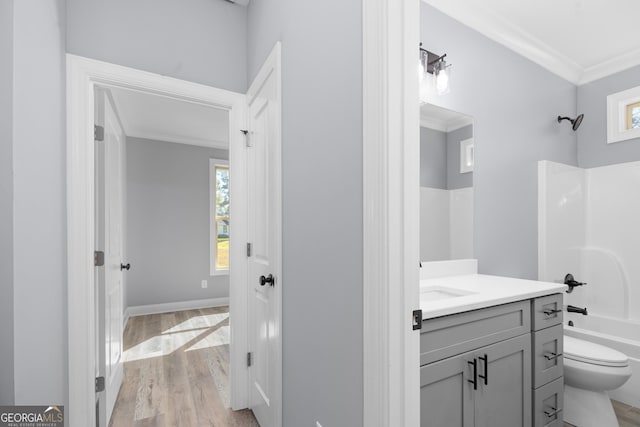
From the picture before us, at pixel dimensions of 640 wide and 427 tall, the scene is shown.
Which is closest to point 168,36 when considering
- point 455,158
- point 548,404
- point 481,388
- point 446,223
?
point 455,158

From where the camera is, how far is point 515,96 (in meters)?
2.40

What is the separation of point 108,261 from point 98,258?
255mm

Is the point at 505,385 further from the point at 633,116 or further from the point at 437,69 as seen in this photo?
the point at 633,116

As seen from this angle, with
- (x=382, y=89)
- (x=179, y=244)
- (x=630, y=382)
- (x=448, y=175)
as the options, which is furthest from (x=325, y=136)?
(x=179, y=244)

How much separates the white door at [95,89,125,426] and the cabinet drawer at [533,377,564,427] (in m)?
2.29

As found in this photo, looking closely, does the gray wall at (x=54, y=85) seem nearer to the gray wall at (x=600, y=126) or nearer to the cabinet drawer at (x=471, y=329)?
the cabinet drawer at (x=471, y=329)

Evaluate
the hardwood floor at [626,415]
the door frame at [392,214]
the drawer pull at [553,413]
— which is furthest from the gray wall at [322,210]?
the hardwood floor at [626,415]

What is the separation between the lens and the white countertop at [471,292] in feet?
3.76

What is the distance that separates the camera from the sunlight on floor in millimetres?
3012

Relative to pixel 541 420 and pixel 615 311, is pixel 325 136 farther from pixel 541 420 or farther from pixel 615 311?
pixel 615 311

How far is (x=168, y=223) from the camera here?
4.54 metres

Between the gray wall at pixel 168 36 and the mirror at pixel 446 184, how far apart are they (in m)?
1.34

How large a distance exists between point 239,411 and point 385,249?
1.86m

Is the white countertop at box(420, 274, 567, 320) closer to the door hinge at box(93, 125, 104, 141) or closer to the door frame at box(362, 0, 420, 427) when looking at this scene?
the door frame at box(362, 0, 420, 427)
